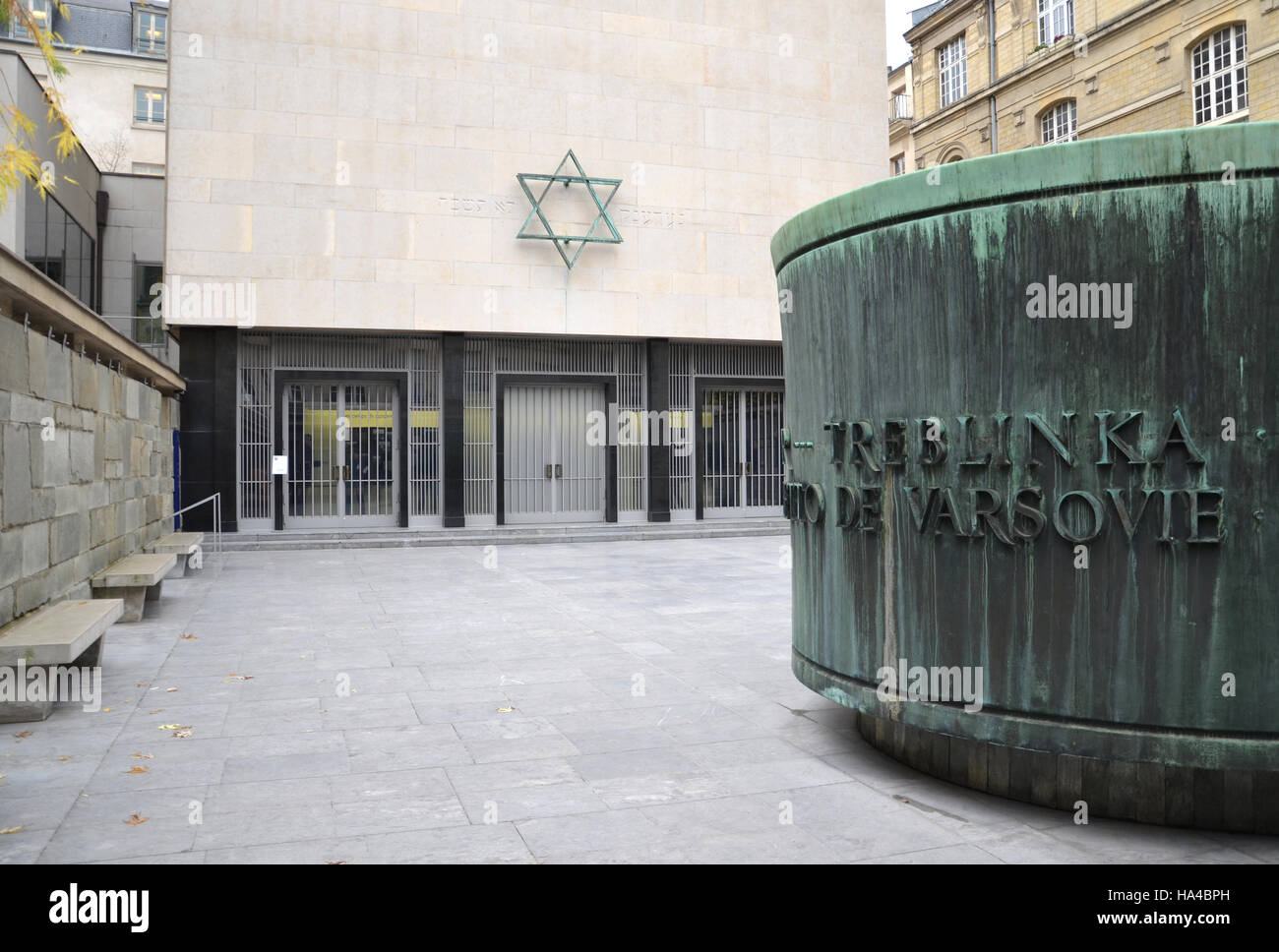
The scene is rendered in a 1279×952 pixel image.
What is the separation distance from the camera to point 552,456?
22.7 meters

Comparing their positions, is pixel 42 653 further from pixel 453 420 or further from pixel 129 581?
pixel 453 420

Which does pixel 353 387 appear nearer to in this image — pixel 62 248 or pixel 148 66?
pixel 62 248

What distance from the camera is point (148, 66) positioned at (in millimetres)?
42469

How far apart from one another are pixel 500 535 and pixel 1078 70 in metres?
28.9

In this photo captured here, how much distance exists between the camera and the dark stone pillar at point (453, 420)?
2119cm

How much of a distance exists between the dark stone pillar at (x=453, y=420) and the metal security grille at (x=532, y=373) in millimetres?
374

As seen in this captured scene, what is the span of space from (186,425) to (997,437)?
727 inches

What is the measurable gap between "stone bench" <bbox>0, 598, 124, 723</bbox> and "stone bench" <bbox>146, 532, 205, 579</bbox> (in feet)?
18.2

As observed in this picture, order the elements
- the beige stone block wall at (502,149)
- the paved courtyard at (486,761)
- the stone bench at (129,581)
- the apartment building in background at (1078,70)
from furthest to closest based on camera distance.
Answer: the apartment building in background at (1078,70), the beige stone block wall at (502,149), the stone bench at (129,581), the paved courtyard at (486,761)

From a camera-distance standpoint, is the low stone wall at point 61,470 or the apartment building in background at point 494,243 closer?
the low stone wall at point 61,470

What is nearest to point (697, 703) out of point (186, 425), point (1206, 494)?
point (1206, 494)

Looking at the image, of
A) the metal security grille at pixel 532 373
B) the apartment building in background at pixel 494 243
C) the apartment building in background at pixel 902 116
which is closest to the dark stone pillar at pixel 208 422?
the apartment building in background at pixel 494 243

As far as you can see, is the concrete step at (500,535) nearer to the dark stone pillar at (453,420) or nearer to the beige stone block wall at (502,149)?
the dark stone pillar at (453,420)

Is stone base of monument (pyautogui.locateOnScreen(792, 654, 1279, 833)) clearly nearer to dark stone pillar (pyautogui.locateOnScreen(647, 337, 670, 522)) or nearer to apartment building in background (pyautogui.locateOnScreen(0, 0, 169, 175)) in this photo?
dark stone pillar (pyautogui.locateOnScreen(647, 337, 670, 522))
